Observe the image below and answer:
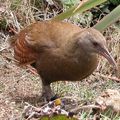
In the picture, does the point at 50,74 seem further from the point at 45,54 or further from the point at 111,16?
the point at 111,16

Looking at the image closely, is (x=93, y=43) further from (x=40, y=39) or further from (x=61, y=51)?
(x=40, y=39)

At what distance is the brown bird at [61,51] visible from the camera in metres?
3.97

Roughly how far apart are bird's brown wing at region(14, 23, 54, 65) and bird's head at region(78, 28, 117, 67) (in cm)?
25

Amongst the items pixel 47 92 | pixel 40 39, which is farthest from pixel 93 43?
pixel 47 92

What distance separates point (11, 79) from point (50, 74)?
824mm

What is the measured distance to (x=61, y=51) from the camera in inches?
159

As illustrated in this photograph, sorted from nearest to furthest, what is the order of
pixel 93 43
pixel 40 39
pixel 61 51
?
pixel 93 43, pixel 61 51, pixel 40 39

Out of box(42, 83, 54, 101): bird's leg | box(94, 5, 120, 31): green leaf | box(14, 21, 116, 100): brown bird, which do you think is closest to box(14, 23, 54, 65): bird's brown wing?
box(14, 21, 116, 100): brown bird

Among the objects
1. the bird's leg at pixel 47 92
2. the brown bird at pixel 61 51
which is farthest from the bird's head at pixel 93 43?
the bird's leg at pixel 47 92

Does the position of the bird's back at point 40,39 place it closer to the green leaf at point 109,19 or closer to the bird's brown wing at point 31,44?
the bird's brown wing at point 31,44

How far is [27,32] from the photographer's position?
4.48 metres

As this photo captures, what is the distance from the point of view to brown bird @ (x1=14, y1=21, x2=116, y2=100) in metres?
3.97

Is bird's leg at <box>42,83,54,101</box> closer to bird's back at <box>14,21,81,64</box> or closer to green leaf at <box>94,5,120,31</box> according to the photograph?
bird's back at <box>14,21,81,64</box>

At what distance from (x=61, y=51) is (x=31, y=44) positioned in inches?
13.2
